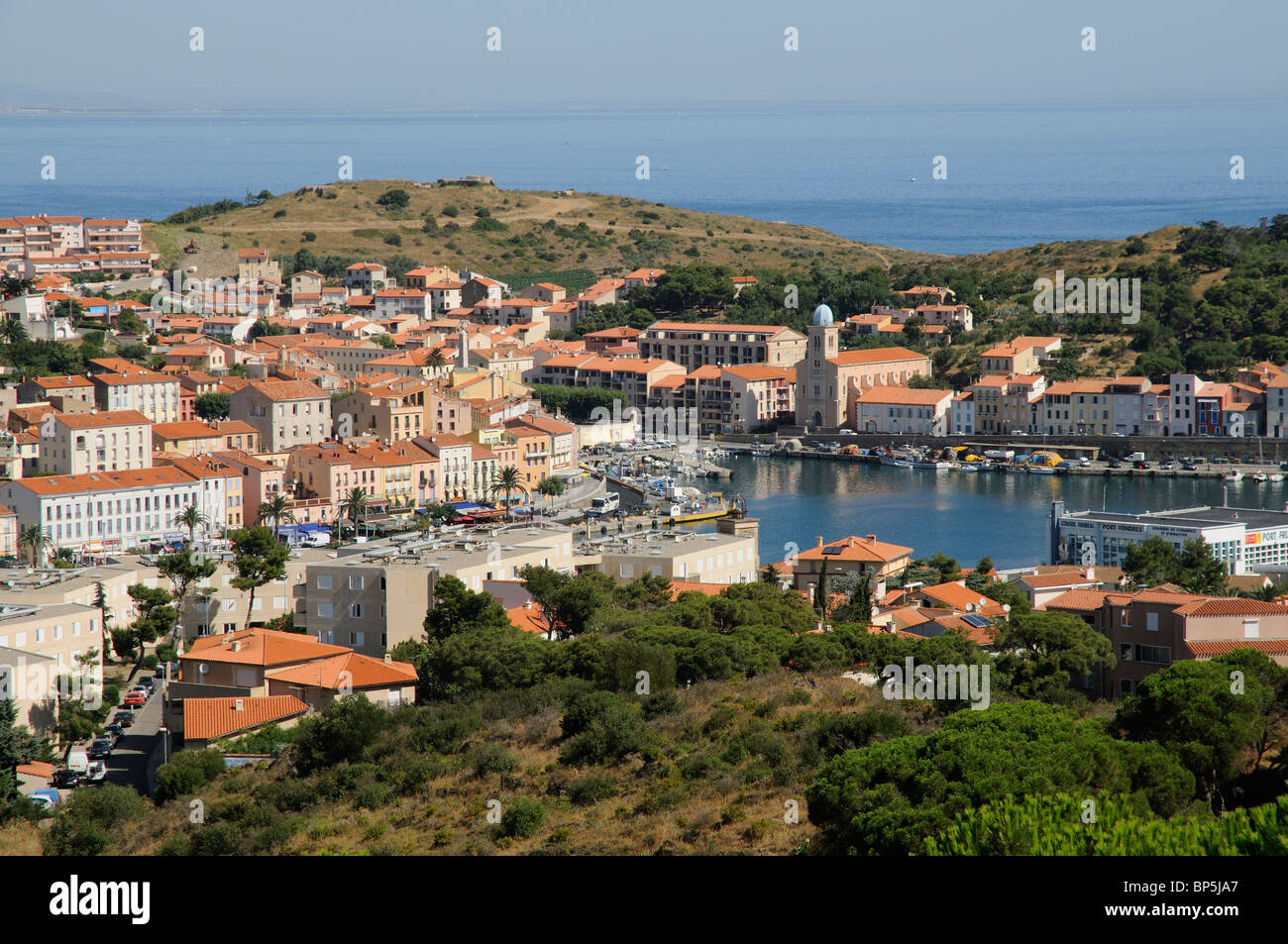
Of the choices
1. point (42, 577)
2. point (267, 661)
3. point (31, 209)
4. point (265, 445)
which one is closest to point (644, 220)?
point (31, 209)

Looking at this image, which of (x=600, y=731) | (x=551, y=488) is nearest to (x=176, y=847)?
(x=600, y=731)

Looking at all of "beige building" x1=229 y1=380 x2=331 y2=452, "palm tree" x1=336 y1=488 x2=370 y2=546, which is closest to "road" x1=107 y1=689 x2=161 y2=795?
"palm tree" x1=336 y1=488 x2=370 y2=546

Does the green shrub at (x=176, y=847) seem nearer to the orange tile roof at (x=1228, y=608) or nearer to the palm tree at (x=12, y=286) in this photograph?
the orange tile roof at (x=1228, y=608)

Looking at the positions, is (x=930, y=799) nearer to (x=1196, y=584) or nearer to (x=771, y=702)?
(x=771, y=702)

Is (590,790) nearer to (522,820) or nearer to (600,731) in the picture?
(522,820)

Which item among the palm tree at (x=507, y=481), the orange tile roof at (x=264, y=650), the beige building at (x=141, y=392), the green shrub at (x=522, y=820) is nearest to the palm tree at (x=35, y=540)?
the beige building at (x=141, y=392)
